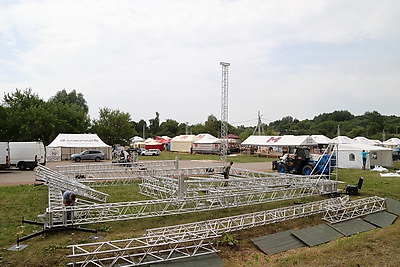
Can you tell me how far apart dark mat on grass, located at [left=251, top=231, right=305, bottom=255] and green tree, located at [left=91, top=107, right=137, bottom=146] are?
40980 millimetres

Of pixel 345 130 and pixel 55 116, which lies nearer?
pixel 55 116

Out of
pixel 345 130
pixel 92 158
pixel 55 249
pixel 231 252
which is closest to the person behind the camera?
→ pixel 55 249

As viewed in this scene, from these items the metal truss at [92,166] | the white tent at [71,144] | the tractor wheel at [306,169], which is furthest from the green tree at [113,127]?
the tractor wheel at [306,169]

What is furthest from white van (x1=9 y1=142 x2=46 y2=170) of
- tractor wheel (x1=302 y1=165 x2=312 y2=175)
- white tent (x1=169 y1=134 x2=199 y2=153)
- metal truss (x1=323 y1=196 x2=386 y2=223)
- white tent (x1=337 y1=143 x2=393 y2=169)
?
white tent (x1=169 y1=134 x2=199 y2=153)

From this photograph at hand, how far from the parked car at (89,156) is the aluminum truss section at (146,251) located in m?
28.7

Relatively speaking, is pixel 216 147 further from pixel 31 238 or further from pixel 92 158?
pixel 31 238

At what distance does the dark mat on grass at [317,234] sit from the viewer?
8.77 metres

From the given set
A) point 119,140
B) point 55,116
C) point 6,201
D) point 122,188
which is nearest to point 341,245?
point 122,188

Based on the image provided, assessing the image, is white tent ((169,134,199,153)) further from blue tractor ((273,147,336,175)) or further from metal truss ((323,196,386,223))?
metal truss ((323,196,386,223))

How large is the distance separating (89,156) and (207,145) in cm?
2141

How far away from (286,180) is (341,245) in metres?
6.17

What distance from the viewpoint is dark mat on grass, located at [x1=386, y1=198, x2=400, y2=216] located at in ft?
38.7

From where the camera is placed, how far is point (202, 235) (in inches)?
319

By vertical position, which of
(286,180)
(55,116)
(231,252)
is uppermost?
(55,116)
